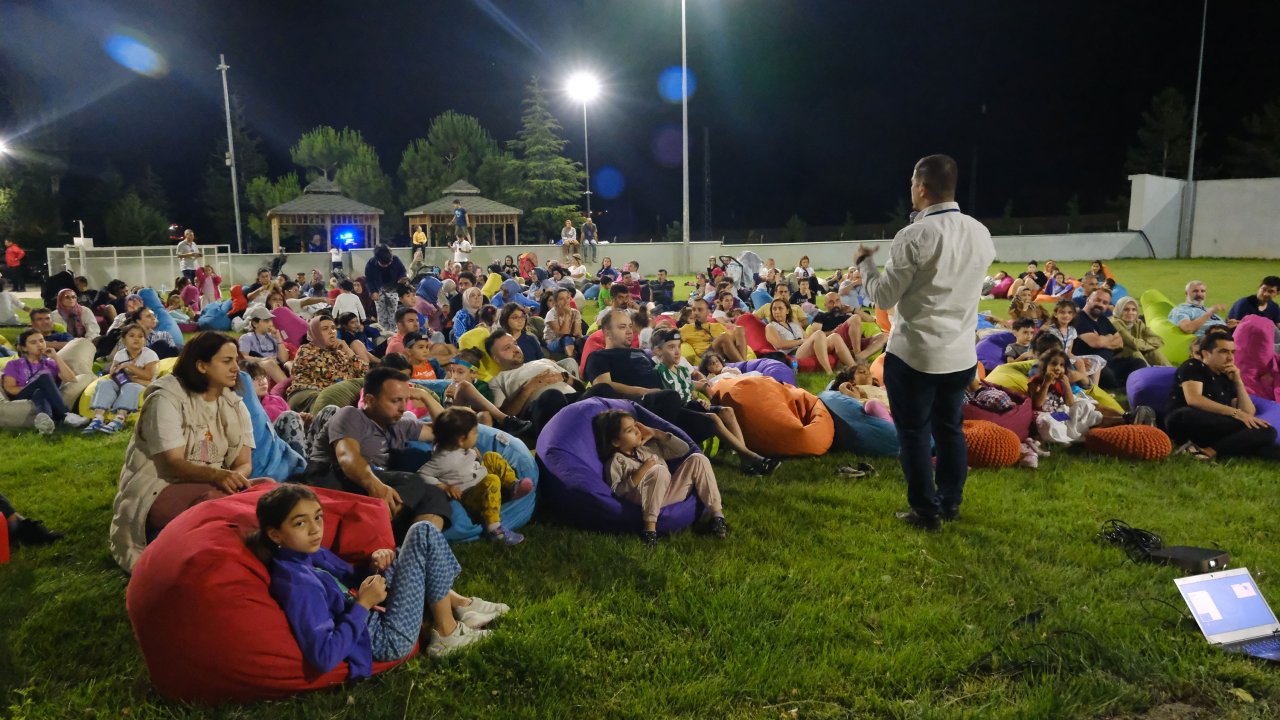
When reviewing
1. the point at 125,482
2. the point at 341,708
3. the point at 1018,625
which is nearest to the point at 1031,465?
the point at 1018,625

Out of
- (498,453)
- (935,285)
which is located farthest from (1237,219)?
(498,453)

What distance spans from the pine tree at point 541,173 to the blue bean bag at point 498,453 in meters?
37.3

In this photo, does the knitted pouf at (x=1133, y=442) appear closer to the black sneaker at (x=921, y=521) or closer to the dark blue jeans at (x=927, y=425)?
the dark blue jeans at (x=927, y=425)

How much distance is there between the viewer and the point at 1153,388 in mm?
6824

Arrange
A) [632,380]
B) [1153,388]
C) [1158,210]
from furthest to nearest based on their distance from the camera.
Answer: [1158,210] → [1153,388] → [632,380]

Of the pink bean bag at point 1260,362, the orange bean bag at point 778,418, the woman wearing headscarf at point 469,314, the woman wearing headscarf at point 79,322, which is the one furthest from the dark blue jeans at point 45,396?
the pink bean bag at point 1260,362

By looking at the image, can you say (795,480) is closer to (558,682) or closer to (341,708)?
(558,682)

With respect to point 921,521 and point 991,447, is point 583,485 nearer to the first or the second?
point 921,521

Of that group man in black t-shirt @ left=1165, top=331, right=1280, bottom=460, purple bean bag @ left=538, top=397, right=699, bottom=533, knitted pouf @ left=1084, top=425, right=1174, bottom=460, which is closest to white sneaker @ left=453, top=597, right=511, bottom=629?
purple bean bag @ left=538, top=397, right=699, bottom=533

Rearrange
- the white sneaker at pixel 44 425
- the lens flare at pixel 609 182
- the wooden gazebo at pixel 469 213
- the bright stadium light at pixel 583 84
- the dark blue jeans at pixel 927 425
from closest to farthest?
1. the dark blue jeans at pixel 927 425
2. the white sneaker at pixel 44 425
3. the wooden gazebo at pixel 469 213
4. the bright stadium light at pixel 583 84
5. the lens flare at pixel 609 182

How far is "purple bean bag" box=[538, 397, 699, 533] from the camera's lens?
4.54m

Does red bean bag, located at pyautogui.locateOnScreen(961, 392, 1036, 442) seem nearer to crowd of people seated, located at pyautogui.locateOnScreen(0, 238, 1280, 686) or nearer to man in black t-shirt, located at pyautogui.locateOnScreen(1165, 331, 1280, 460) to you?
crowd of people seated, located at pyautogui.locateOnScreen(0, 238, 1280, 686)

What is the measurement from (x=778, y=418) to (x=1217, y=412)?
3250mm

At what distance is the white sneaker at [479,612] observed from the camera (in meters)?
3.48
